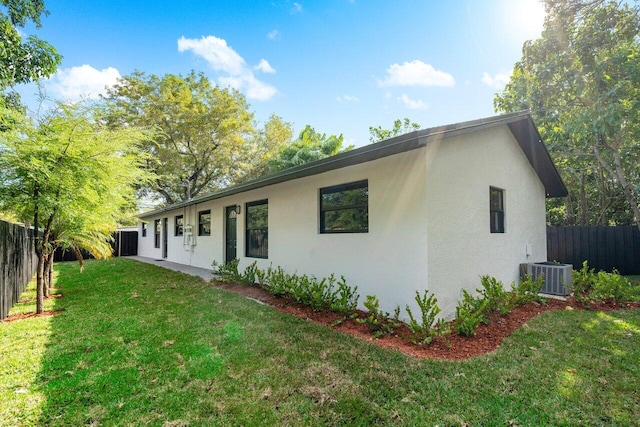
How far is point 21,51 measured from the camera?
6.18 metres

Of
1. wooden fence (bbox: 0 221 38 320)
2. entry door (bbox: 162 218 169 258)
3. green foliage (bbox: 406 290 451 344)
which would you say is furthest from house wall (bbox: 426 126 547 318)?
entry door (bbox: 162 218 169 258)

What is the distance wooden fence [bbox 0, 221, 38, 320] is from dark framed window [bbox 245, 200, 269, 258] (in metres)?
4.76

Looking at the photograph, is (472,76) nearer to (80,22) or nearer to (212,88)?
(80,22)

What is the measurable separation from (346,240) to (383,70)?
760 cm

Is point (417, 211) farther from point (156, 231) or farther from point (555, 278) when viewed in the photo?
point (156, 231)

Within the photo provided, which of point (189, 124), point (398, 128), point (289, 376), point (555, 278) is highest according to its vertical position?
point (398, 128)

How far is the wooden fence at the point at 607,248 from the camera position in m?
9.59

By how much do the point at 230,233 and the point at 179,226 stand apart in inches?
204

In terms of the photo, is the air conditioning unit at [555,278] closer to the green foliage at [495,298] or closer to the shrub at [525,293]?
the shrub at [525,293]

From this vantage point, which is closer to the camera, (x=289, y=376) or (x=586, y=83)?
(x=289, y=376)

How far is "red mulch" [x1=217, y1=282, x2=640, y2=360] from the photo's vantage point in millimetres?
3639

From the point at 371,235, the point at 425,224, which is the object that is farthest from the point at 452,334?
the point at 371,235

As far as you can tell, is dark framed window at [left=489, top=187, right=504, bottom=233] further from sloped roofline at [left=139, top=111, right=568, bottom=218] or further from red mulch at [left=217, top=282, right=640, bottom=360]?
red mulch at [left=217, top=282, right=640, bottom=360]

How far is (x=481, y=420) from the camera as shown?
2369 mm
